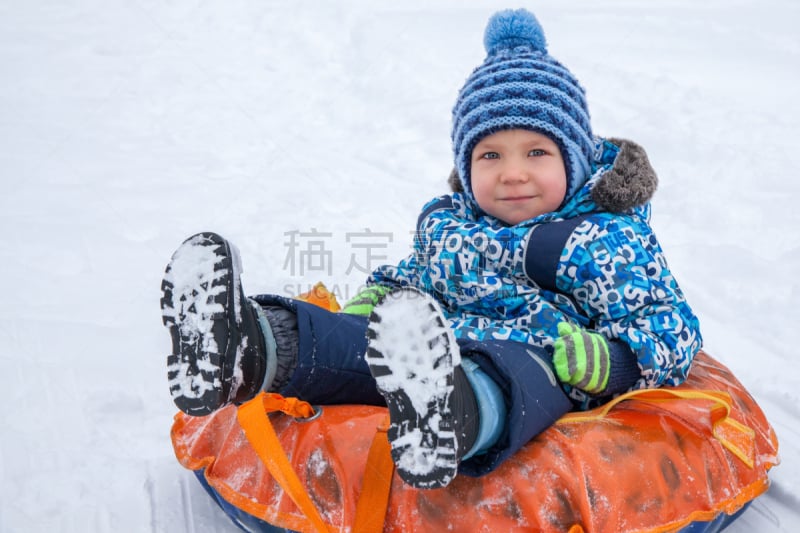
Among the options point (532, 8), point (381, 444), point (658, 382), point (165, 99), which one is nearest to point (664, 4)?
point (532, 8)

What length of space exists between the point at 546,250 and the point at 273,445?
79 centimetres

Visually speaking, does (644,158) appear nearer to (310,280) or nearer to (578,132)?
(578,132)

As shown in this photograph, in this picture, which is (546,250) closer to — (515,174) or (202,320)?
(515,174)

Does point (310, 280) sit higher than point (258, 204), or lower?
lower

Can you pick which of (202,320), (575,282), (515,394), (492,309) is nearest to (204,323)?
(202,320)

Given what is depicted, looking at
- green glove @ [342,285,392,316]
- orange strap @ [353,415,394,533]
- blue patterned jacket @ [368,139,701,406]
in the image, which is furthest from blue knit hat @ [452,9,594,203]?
orange strap @ [353,415,394,533]

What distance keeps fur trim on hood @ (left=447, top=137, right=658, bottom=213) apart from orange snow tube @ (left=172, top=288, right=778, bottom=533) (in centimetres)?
49

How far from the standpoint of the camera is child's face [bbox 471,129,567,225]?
181 centimetres

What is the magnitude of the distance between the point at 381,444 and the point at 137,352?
1147 mm

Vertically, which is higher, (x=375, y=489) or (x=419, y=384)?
(x=419, y=384)

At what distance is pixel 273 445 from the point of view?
1415 millimetres

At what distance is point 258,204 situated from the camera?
3330 mm

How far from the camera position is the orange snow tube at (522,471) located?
131cm

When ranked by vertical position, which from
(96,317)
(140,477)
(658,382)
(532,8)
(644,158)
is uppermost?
(532,8)
